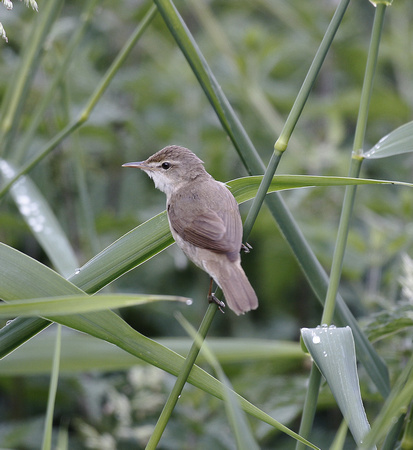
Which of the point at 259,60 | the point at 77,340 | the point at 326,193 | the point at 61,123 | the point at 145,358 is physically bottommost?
the point at 145,358

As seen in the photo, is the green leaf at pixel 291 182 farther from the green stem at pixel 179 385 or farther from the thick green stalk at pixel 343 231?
the green stem at pixel 179 385

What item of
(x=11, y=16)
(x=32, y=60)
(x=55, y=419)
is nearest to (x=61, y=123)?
(x=32, y=60)

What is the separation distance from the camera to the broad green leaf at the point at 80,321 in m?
1.44

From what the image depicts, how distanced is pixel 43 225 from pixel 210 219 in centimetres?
63

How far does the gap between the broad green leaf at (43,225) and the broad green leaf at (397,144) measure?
40.7 inches

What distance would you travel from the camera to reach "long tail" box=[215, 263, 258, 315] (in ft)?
5.29

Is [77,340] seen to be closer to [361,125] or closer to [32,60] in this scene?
[32,60]

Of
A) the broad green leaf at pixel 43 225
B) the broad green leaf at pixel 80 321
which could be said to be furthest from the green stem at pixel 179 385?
the broad green leaf at pixel 43 225

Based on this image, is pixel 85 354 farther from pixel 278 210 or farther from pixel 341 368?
pixel 341 368

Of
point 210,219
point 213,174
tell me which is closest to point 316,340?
point 210,219

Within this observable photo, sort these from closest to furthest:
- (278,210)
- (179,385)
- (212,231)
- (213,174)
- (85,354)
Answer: (179,385) → (278,210) → (212,231) → (85,354) → (213,174)

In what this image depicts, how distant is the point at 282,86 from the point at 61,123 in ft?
6.25

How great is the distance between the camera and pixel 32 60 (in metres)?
2.20

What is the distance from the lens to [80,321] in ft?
4.76
